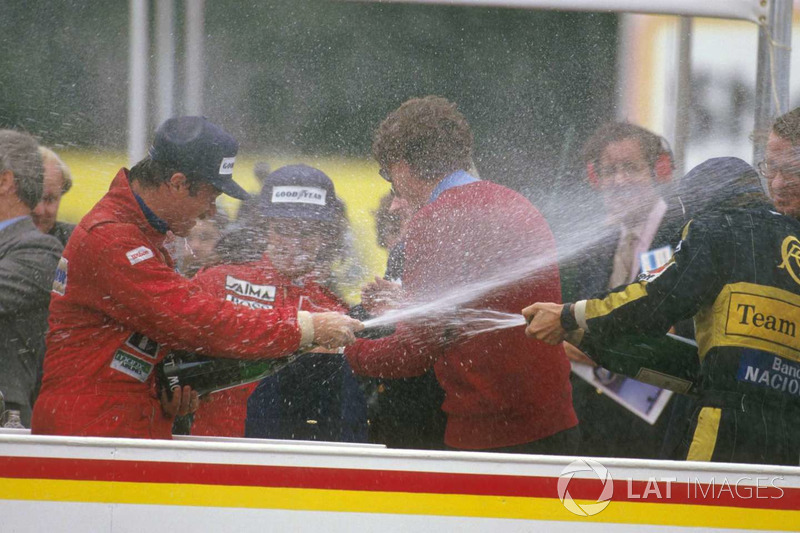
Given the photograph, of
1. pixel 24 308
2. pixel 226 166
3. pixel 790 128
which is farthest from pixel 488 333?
pixel 24 308

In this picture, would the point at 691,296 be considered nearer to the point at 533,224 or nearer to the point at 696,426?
the point at 696,426

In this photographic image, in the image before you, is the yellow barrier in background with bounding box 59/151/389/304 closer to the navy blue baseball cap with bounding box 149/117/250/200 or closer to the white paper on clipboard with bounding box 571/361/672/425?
the navy blue baseball cap with bounding box 149/117/250/200

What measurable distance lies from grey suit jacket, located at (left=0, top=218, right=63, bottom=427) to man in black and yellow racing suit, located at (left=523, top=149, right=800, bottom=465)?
68.8 inches

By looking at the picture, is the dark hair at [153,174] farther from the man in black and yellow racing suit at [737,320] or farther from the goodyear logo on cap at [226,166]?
the man in black and yellow racing suit at [737,320]

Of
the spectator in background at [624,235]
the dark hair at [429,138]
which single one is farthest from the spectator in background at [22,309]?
the spectator in background at [624,235]

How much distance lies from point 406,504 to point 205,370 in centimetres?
75

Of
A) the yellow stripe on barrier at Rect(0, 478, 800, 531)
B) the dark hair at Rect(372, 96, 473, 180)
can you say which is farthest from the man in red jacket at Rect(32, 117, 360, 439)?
the dark hair at Rect(372, 96, 473, 180)

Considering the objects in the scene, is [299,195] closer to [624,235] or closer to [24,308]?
[24,308]

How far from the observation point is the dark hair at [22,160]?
315 cm

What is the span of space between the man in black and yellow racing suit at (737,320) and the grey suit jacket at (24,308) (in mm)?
1747

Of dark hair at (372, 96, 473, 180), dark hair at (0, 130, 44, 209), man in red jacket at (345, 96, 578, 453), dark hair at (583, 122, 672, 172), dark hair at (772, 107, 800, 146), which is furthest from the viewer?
dark hair at (0, 130, 44, 209)

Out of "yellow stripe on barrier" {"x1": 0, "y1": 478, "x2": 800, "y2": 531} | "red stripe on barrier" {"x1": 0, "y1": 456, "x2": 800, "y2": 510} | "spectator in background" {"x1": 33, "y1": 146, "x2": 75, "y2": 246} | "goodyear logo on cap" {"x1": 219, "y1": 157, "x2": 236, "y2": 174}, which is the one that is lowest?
"yellow stripe on barrier" {"x1": 0, "y1": 478, "x2": 800, "y2": 531}

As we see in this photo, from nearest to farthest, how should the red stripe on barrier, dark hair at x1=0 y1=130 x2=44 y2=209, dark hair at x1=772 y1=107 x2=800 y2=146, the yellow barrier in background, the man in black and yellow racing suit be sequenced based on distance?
the red stripe on barrier, the man in black and yellow racing suit, dark hair at x1=772 y1=107 x2=800 y2=146, the yellow barrier in background, dark hair at x1=0 y1=130 x2=44 y2=209

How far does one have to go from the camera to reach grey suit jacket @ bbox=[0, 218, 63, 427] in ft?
8.82
